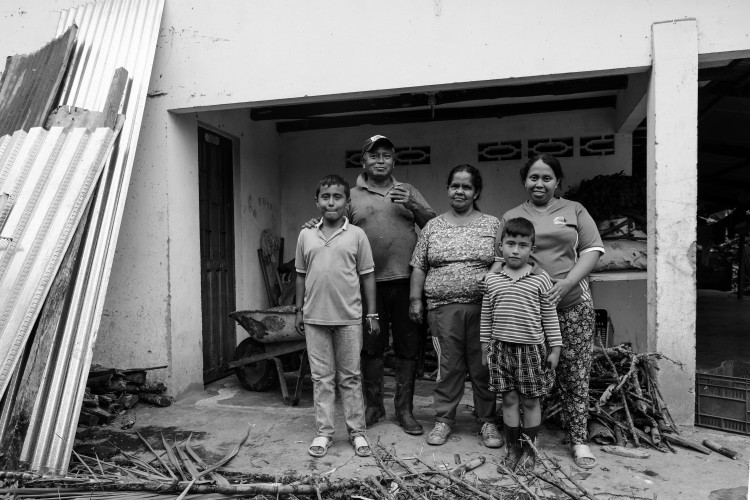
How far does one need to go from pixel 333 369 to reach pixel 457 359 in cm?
85

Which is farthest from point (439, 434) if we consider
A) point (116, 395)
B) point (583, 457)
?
point (116, 395)

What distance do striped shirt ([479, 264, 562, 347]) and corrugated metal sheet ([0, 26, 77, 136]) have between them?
13.0 feet

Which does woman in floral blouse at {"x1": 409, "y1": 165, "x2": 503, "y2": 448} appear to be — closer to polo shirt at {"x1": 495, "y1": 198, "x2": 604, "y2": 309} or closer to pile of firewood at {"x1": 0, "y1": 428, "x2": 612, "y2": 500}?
polo shirt at {"x1": 495, "y1": 198, "x2": 604, "y2": 309}

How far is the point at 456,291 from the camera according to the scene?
12.0 feet

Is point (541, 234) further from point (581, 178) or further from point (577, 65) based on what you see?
point (581, 178)

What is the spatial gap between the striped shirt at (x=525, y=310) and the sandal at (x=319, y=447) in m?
1.33

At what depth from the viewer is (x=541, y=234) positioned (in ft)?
11.4

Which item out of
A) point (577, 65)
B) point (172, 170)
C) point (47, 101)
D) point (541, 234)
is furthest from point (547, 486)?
point (47, 101)

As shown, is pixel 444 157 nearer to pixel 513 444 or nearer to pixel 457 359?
pixel 457 359

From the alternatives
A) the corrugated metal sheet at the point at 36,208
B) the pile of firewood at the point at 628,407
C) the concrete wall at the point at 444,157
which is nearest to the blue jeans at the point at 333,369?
the pile of firewood at the point at 628,407

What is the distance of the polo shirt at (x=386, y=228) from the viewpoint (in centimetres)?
397

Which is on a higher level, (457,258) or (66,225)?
(66,225)

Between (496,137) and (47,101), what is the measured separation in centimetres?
470

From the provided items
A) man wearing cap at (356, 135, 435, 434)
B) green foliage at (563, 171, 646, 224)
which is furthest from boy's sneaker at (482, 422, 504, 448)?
green foliage at (563, 171, 646, 224)
